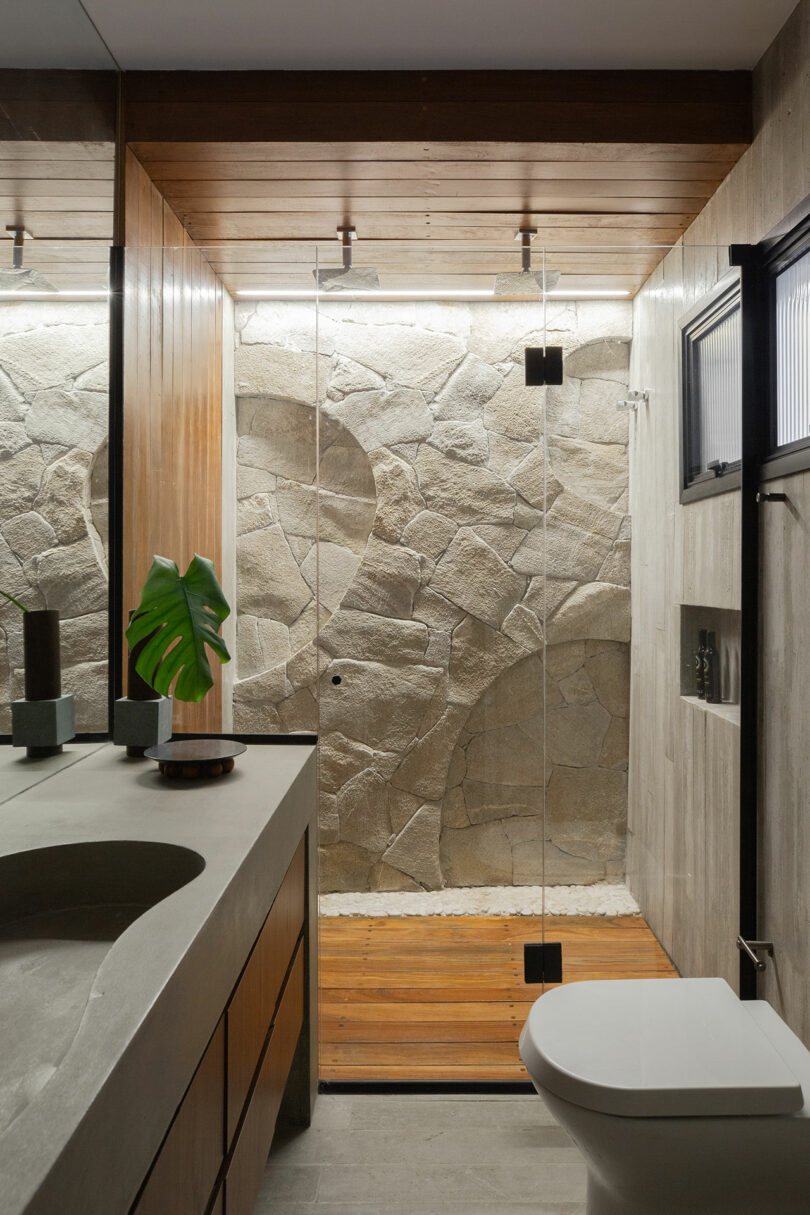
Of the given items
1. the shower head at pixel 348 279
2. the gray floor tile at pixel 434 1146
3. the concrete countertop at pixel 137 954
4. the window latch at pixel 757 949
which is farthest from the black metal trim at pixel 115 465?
the window latch at pixel 757 949

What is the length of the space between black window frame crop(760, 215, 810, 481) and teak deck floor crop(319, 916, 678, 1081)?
126cm

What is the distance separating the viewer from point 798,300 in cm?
205

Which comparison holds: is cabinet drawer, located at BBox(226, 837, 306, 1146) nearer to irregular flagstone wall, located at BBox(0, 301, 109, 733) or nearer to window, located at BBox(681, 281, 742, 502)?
irregular flagstone wall, located at BBox(0, 301, 109, 733)

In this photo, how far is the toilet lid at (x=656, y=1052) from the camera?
1.38m

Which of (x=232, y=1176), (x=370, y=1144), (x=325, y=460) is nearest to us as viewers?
(x=232, y=1176)

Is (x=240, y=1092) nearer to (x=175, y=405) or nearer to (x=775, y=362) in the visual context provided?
(x=175, y=405)

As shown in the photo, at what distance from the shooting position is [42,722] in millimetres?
1711

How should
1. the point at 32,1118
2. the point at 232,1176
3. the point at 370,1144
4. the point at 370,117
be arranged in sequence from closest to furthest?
the point at 32,1118
the point at 232,1176
the point at 370,1144
the point at 370,117

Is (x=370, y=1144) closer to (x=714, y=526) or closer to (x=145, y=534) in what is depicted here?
(x=145, y=534)

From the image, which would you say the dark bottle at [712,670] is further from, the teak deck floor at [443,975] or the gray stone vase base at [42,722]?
the gray stone vase base at [42,722]

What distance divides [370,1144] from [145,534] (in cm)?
156

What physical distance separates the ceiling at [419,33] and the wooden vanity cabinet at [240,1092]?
1.80 m

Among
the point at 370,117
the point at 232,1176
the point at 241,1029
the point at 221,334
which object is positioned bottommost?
the point at 232,1176

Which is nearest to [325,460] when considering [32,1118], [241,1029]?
[241,1029]
